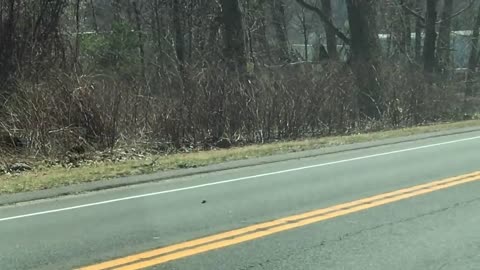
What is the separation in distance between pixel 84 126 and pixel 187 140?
10.3 ft

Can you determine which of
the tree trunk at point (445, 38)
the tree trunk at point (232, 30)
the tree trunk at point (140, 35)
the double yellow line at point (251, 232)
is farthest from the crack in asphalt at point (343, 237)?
the tree trunk at point (445, 38)

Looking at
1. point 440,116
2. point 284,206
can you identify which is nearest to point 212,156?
point 284,206

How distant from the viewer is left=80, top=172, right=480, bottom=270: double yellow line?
611 cm

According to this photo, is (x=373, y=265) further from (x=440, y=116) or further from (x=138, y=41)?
(x=138, y=41)

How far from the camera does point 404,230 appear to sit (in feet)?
23.6

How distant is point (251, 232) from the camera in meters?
7.19

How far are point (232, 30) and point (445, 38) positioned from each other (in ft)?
69.7

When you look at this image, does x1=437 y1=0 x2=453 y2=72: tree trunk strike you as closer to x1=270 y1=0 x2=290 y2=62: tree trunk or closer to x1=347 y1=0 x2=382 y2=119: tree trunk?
x1=270 y1=0 x2=290 y2=62: tree trunk

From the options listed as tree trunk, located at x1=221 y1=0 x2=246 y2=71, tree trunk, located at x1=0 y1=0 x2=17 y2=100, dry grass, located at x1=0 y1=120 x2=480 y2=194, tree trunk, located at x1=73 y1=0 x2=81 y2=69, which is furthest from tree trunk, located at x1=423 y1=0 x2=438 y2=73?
tree trunk, located at x1=0 y1=0 x2=17 y2=100

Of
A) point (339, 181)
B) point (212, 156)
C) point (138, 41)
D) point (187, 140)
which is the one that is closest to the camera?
point (339, 181)

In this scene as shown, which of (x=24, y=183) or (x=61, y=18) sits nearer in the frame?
(x=24, y=183)

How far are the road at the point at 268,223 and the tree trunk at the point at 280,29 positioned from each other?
24.3 m

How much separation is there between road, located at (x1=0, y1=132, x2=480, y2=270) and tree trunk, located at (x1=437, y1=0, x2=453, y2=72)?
27238 mm

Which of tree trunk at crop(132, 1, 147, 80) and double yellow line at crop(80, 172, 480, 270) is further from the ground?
tree trunk at crop(132, 1, 147, 80)
